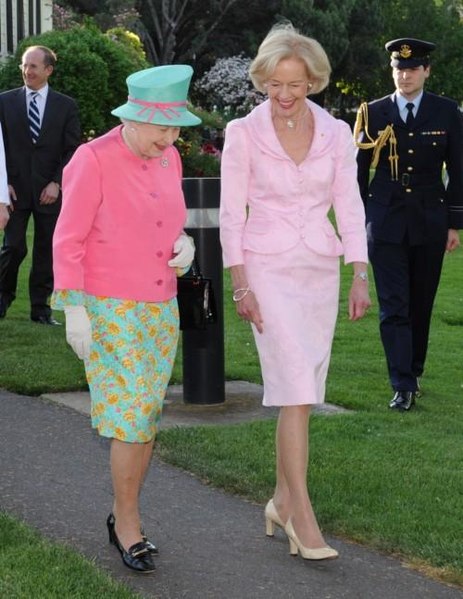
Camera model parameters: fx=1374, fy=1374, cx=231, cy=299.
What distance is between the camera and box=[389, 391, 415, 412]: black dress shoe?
26.5 ft

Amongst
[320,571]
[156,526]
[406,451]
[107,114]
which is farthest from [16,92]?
[107,114]

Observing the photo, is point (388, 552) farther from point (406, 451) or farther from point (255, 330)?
point (406, 451)

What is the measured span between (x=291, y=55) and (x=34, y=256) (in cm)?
655

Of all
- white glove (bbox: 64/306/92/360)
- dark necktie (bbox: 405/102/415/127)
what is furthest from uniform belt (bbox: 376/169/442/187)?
white glove (bbox: 64/306/92/360)

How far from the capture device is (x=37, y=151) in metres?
11.3

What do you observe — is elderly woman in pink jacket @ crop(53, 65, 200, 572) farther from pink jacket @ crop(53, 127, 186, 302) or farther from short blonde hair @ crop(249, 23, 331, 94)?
short blonde hair @ crop(249, 23, 331, 94)

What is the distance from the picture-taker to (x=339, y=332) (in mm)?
11336

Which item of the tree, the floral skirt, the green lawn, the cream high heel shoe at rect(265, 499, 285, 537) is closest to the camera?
the floral skirt

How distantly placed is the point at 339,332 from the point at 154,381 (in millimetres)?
6383

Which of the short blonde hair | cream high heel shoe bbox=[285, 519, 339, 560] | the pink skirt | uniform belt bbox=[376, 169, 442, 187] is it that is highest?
the short blonde hair

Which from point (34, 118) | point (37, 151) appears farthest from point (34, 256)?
point (34, 118)

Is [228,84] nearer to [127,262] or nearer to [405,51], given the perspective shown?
[405,51]

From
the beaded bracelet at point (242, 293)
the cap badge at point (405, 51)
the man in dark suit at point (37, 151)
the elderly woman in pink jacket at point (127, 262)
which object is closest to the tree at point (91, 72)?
the man in dark suit at point (37, 151)

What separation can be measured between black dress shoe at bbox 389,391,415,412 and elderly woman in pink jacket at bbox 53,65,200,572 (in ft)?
10.6
